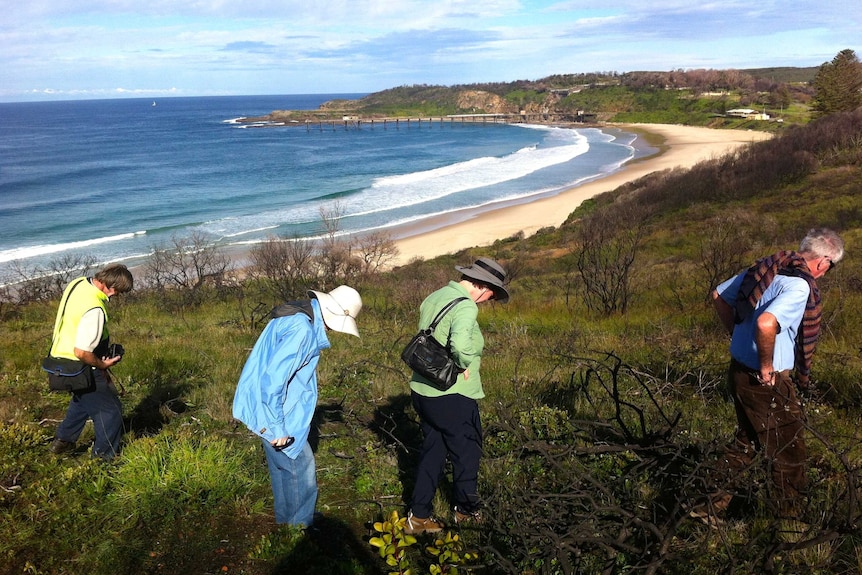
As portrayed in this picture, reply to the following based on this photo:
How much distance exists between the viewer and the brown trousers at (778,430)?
11.6 ft

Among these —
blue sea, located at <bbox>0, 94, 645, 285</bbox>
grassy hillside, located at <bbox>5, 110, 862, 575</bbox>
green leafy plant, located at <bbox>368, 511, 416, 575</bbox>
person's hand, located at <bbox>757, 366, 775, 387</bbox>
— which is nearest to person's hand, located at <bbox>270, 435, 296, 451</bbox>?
grassy hillside, located at <bbox>5, 110, 862, 575</bbox>

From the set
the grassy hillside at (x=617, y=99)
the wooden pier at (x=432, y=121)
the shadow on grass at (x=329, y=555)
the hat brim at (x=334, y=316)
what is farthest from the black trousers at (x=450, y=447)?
the wooden pier at (x=432, y=121)

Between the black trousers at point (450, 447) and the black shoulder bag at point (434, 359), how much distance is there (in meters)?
0.19

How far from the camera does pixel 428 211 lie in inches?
1406

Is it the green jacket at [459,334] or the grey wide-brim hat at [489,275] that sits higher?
the grey wide-brim hat at [489,275]

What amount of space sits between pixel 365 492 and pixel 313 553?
0.81 m

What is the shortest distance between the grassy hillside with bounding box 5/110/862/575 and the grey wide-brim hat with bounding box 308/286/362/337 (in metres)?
1.19

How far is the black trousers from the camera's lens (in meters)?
3.73

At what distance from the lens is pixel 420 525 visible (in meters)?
3.88

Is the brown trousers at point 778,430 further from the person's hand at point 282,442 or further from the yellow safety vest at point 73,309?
the yellow safety vest at point 73,309

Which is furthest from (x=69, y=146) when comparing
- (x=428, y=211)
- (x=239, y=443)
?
(x=239, y=443)

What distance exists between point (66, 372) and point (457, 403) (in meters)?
2.81

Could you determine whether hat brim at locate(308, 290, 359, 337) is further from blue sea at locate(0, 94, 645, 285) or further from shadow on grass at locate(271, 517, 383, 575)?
blue sea at locate(0, 94, 645, 285)

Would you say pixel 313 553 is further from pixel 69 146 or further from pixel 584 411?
pixel 69 146
